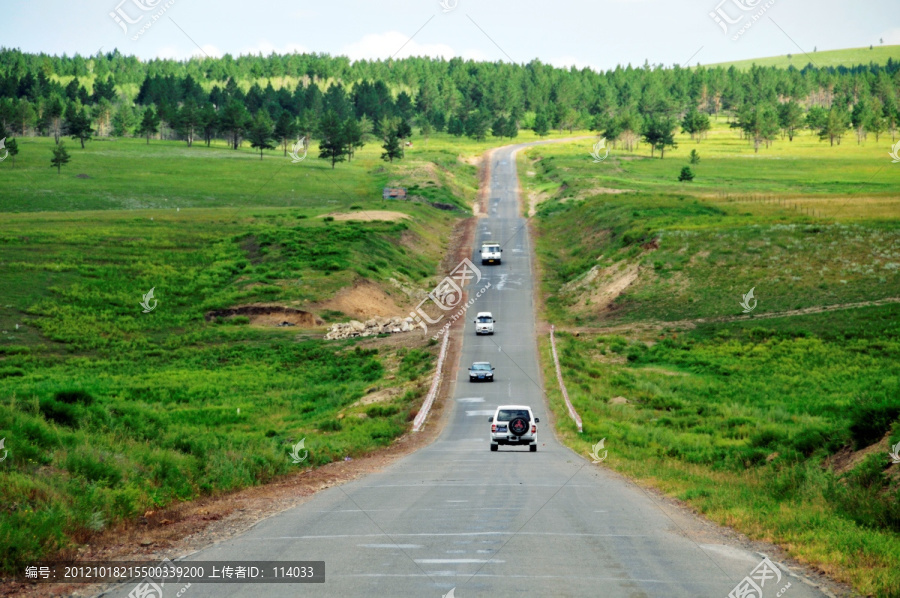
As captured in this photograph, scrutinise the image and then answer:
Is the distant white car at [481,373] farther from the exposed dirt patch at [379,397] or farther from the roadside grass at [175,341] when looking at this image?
the exposed dirt patch at [379,397]

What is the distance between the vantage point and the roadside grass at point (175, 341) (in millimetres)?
16906

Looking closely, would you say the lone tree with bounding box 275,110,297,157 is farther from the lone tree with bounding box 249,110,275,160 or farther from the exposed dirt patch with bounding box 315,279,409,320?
the exposed dirt patch with bounding box 315,279,409,320

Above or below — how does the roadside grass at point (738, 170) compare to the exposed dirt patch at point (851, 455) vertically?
above

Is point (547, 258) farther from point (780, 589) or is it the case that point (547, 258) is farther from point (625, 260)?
point (780, 589)

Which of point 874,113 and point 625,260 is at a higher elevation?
point 874,113

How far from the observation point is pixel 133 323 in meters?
60.0

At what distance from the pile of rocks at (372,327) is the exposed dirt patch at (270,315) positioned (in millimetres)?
2459

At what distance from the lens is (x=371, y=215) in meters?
95.5

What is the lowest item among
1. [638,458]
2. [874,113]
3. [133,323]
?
[133,323]

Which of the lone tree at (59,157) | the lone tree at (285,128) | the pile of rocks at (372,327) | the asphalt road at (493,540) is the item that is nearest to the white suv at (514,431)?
the asphalt road at (493,540)

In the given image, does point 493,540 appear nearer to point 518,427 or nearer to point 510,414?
point 518,427

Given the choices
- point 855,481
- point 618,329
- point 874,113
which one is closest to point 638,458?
point 855,481

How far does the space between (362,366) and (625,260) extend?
30722mm

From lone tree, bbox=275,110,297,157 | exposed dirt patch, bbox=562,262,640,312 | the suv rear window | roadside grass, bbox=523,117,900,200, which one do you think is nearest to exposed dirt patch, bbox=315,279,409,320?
exposed dirt patch, bbox=562,262,640,312
